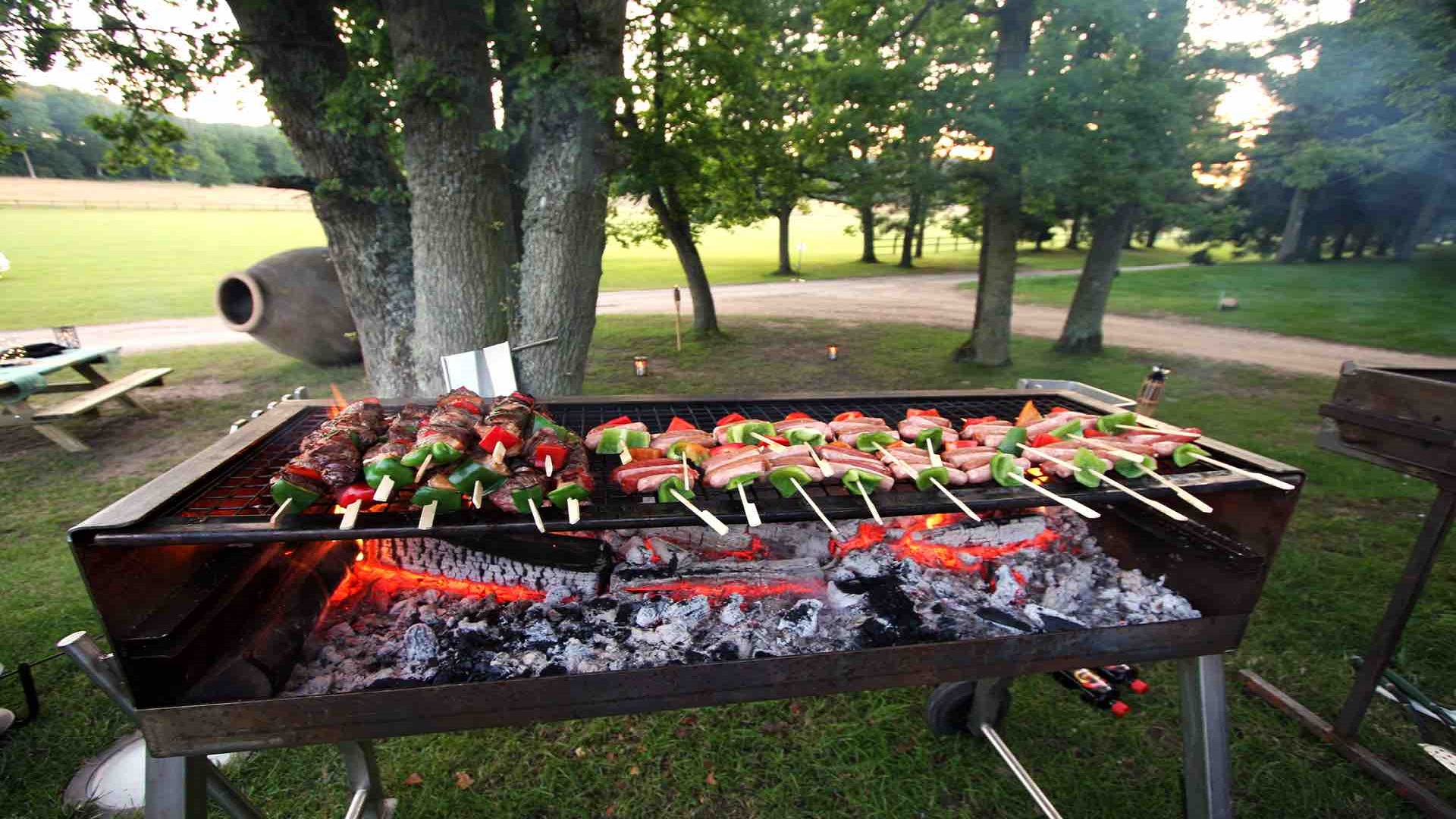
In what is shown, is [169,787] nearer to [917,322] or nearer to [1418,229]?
[917,322]

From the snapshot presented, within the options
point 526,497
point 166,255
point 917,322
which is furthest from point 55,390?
point 166,255

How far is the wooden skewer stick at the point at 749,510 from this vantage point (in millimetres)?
1888

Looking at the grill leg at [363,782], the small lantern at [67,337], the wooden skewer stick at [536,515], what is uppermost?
the wooden skewer stick at [536,515]

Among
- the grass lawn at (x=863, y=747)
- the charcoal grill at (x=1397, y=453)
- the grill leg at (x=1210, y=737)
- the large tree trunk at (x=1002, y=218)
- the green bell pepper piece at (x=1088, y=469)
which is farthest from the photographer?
the large tree trunk at (x=1002, y=218)

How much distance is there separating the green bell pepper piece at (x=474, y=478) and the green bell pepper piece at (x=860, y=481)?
46.9 inches

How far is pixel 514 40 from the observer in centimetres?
483

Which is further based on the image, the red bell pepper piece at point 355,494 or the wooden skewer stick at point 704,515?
the red bell pepper piece at point 355,494

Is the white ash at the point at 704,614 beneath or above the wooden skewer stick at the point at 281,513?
beneath

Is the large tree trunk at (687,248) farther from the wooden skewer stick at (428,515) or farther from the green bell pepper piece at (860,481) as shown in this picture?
the wooden skewer stick at (428,515)

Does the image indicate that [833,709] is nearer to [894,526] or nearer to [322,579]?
Answer: [894,526]

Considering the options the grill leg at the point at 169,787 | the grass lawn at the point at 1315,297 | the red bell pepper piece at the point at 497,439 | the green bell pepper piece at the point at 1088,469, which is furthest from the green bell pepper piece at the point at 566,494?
the grass lawn at the point at 1315,297

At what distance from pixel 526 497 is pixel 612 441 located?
2.08 feet

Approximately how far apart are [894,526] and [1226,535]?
53.4 inches

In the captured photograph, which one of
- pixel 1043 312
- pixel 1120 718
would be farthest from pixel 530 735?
pixel 1043 312
